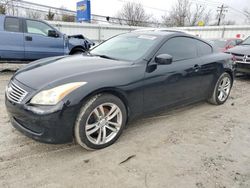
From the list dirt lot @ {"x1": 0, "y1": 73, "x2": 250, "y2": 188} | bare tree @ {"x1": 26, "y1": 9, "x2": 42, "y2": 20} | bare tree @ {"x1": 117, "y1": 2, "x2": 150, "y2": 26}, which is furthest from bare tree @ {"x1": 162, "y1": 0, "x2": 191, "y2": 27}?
dirt lot @ {"x1": 0, "y1": 73, "x2": 250, "y2": 188}

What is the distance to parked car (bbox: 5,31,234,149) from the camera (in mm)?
2443

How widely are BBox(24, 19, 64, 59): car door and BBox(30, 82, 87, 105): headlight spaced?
506cm

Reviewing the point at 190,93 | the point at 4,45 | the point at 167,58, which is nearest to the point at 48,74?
the point at 167,58

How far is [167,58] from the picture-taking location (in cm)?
320

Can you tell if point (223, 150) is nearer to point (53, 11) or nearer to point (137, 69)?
point (137, 69)

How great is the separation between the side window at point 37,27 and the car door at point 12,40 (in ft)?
0.88

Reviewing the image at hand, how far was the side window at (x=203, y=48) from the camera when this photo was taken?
4.22 meters

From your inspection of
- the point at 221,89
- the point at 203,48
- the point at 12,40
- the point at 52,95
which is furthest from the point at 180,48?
the point at 12,40

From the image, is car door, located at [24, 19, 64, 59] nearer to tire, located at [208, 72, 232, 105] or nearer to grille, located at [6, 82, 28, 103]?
grille, located at [6, 82, 28, 103]

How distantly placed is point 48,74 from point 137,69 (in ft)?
3.89

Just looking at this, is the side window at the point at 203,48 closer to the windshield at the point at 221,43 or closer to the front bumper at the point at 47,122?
the front bumper at the point at 47,122

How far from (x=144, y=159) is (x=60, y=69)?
158 cm

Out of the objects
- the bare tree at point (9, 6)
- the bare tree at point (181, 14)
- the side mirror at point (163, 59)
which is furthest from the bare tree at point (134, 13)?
the side mirror at point (163, 59)

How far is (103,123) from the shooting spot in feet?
9.28
